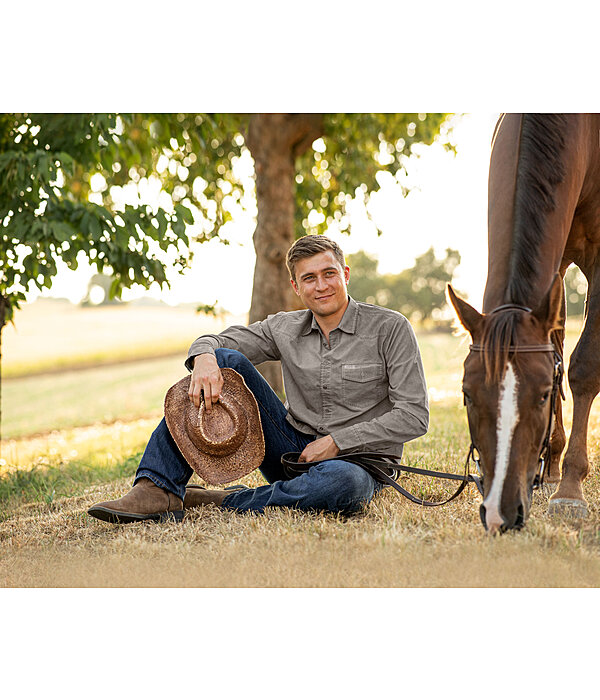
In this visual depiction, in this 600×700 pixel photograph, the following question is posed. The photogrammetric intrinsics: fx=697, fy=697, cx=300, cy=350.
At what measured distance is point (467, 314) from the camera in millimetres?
2588

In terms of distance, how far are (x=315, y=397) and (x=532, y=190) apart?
1.37 meters

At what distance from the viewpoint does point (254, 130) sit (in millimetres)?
6617

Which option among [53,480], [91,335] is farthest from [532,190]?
[91,335]

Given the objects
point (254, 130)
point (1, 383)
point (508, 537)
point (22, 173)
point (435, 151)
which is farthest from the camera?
point (1, 383)

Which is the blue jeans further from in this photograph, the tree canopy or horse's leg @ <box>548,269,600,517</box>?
the tree canopy

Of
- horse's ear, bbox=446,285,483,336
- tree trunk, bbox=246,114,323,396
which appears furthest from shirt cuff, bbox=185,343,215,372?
tree trunk, bbox=246,114,323,396

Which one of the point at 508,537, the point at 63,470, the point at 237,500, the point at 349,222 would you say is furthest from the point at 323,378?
the point at 349,222

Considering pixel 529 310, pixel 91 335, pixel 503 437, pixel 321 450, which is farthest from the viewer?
pixel 91 335

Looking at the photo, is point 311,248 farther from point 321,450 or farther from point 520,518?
point 520,518

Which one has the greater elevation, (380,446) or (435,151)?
(435,151)

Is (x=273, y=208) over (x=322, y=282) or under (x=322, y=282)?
over

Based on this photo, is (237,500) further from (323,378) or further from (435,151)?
(435,151)

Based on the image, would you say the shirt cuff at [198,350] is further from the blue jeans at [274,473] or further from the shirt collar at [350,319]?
the shirt collar at [350,319]
